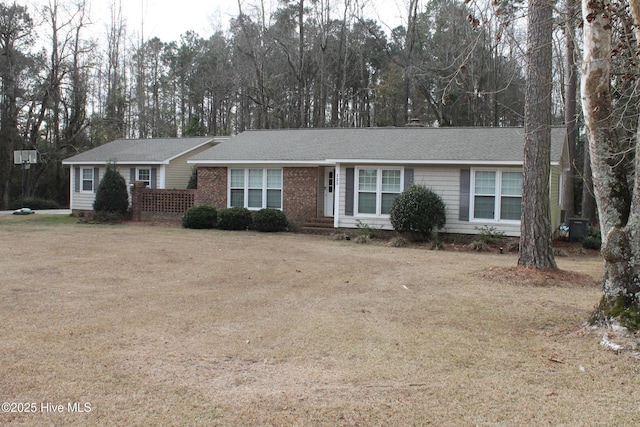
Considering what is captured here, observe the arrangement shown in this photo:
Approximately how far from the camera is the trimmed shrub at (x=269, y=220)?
1761 cm

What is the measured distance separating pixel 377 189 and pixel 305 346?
11.7 meters

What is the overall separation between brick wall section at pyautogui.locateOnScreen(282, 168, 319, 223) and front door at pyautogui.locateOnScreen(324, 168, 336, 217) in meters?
0.48

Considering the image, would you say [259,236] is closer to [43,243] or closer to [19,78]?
[43,243]

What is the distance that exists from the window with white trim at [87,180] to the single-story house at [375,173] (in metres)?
6.45

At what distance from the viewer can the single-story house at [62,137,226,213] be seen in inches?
871

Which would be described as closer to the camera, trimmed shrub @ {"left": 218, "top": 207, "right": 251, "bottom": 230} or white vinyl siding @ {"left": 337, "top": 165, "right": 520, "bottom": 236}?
white vinyl siding @ {"left": 337, "top": 165, "right": 520, "bottom": 236}

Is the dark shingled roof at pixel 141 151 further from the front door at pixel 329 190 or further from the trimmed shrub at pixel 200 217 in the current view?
the front door at pixel 329 190

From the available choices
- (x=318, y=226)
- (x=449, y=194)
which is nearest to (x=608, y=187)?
(x=449, y=194)

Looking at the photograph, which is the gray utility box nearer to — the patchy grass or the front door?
the patchy grass

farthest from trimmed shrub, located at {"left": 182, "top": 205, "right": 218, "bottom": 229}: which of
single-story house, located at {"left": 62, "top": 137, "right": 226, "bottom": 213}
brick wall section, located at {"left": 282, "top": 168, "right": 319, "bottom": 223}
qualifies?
single-story house, located at {"left": 62, "top": 137, "right": 226, "bottom": 213}

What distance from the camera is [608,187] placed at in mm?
6082

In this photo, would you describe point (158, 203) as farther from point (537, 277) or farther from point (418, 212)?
point (537, 277)

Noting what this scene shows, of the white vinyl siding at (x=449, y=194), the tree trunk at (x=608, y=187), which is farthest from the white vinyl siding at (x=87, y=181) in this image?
the tree trunk at (x=608, y=187)

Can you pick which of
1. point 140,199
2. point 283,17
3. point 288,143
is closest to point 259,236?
point 288,143
